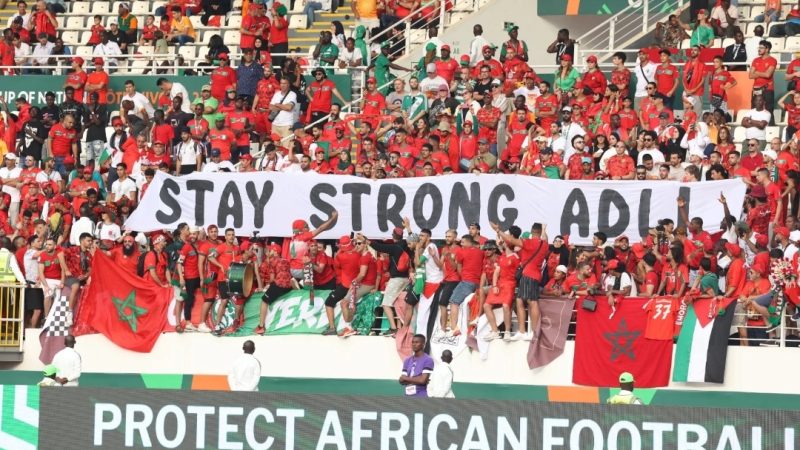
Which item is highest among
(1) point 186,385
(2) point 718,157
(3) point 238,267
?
(2) point 718,157

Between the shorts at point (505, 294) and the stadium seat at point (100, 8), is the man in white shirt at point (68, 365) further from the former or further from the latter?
the stadium seat at point (100, 8)

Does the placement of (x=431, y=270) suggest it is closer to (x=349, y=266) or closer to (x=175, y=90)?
(x=349, y=266)

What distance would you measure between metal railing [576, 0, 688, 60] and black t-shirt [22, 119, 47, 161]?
869 centimetres

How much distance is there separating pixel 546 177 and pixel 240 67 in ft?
20.9

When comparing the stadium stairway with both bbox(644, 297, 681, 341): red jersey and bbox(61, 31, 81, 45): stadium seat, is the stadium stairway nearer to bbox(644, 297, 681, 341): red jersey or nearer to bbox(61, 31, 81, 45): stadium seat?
bbox(61, 31, 81, 45): stadium seat

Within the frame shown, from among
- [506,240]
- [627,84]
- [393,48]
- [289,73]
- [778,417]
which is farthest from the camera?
[393,48]

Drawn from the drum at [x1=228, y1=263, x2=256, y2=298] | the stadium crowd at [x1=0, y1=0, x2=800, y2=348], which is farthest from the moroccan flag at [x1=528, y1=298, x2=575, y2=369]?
the drum at [x1=228, y1=263, x2=256, y2=298]

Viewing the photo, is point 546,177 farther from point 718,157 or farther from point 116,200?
point 116,200

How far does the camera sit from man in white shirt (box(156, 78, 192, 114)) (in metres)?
30.8

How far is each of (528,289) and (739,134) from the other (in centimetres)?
504

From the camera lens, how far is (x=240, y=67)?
30.1 metres

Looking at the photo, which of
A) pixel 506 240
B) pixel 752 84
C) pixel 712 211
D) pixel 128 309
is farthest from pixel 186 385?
pixel 752 84

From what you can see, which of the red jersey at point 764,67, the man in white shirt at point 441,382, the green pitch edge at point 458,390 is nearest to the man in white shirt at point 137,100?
the green pitch edge at point 458,390

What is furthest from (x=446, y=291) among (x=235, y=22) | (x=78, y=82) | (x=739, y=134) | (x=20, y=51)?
(x=20, y=51)
